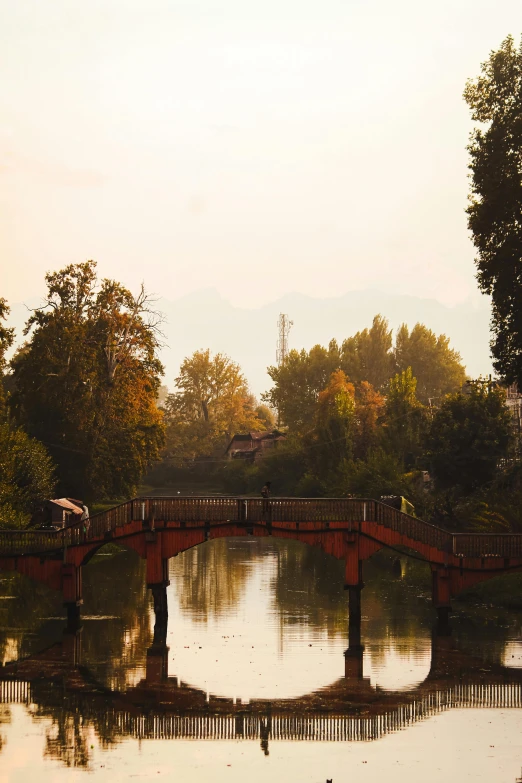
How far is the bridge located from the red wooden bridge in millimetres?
6666

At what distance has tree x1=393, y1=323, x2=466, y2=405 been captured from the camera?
171 m

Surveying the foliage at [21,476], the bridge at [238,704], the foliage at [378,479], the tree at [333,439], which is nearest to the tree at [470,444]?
the foliage at [378,479]

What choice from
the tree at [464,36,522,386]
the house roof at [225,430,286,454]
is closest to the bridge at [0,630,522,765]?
the tree at [464,36,522,386]

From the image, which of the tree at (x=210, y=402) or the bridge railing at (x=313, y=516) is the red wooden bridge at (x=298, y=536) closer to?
the bridge railing at (x=313, y=516)

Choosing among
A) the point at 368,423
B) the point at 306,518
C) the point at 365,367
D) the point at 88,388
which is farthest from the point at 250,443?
the point at 306,518

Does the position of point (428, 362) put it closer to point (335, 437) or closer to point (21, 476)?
point (335, 437)

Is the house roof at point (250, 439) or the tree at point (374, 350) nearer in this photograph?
the house roof at point (250, 439)

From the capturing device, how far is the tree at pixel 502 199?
54.1 meters

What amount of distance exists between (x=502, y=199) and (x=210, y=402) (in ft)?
350

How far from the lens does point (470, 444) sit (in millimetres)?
75500

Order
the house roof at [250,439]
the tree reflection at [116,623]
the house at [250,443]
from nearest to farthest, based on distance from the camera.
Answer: the tree reflection at [116,623]
the house at [250,443]
the house roof at [250,439]

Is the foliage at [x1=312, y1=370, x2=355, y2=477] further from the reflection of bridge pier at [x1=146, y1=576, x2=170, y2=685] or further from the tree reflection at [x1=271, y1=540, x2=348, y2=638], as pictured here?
the reflection of bridge pier at [x1=146, y1=576, x2=170, y2=685]

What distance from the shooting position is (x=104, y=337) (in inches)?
3447

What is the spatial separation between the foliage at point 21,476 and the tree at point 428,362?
333ft
